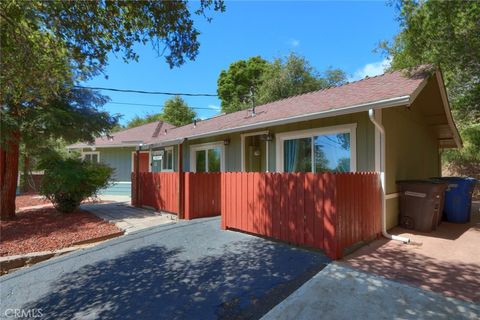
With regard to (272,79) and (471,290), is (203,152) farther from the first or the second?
(272,79)

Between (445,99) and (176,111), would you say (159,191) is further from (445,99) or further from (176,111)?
(176,111)

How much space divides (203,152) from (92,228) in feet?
16.5

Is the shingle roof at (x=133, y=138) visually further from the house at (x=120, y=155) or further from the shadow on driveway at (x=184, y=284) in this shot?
the shadow on driveway at (x=184, y=284)

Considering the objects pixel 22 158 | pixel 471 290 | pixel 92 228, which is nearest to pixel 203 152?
pixel 92 228

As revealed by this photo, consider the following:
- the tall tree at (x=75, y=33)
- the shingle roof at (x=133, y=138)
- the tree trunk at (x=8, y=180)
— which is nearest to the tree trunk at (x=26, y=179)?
the shingle roof at (x=133, y=138)

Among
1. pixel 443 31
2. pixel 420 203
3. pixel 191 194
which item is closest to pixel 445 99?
pixel 443 31

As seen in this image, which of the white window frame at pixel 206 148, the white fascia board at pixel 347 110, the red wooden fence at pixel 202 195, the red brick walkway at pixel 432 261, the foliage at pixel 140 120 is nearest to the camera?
the red brick walkway at pixel 432 261

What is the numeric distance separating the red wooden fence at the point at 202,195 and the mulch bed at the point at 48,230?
1895 mm

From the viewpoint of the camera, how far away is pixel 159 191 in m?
9.38

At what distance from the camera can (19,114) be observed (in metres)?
7.89

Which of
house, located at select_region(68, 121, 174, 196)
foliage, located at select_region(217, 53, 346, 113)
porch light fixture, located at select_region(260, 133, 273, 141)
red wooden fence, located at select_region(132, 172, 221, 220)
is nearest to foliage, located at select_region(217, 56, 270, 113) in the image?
foliage, located at select_region(217, 53, 346, 113)

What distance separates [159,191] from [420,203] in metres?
7.26

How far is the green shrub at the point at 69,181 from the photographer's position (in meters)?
8.66

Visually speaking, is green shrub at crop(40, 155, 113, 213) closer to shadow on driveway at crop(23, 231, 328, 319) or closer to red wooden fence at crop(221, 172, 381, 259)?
shadow on driveway at crop(23, 231, 328, 319)
